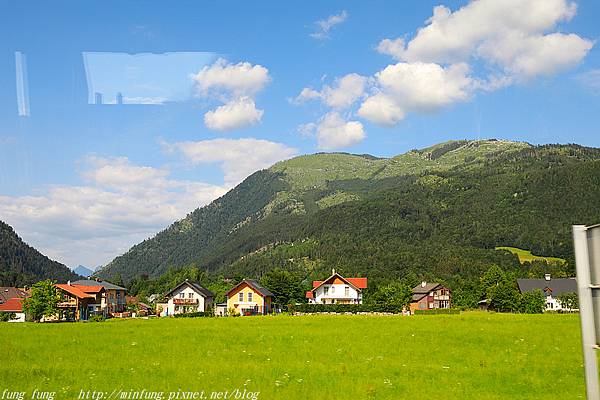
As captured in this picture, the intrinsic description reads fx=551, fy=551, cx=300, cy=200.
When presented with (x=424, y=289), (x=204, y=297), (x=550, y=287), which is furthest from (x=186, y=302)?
(x=550, y=287)

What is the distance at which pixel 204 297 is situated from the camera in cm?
10156

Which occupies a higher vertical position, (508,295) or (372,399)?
(372,399)

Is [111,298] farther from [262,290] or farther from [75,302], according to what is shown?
[262,290]

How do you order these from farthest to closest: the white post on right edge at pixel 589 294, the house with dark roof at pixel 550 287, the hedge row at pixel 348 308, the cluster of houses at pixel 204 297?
the house with dark roof at pixel 550 287, the cluster of houses at pixel 204 297, the hedge row at pixel 348 308, the white post on right edge at pixel 589 294

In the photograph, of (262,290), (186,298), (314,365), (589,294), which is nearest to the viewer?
(589,294)

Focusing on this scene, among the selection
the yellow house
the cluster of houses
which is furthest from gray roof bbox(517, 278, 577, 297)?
the yellow house

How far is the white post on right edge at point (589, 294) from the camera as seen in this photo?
4969 millimetres

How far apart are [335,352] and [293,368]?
4064 mm

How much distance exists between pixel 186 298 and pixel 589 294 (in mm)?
100371

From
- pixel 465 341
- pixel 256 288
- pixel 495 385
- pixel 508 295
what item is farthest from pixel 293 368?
pixel 256 288

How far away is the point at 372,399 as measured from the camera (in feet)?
40.8

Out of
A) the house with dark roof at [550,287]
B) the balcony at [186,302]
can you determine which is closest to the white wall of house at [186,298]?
the balcony at [186,302]

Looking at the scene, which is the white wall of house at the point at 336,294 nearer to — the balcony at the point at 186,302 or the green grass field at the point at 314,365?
the balcony at the point at 186,302

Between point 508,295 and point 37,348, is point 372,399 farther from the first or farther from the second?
point 508,295
